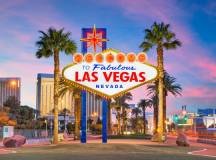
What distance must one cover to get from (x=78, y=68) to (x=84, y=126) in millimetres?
6429

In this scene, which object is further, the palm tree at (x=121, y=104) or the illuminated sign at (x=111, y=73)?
the palm tree at (x=121, y=104)

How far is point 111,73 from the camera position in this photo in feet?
159

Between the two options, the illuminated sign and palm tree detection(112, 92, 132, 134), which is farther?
palm tree detection(112, 92, 132, 134)

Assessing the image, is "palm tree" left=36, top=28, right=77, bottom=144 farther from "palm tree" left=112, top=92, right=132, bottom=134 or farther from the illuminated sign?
"palm tree" left=112, top=92, right=132, bottom=134

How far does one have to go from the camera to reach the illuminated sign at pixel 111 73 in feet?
158

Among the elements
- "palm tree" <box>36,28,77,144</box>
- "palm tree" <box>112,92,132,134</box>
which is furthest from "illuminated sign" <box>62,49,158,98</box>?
"palm tree" <box>112,92,132,134</box>

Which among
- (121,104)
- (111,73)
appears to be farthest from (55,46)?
(121,104)

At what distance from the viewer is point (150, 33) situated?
208 ft

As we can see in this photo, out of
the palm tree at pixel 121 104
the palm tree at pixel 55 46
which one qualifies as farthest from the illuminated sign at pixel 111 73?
the palm tree at pixel 121 104

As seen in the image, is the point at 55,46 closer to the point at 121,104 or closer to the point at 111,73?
the point at 111,73

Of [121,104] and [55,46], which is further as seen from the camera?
[121,104]

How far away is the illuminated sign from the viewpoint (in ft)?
158

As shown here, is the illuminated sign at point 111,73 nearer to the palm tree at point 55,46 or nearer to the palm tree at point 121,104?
the palm tree at point 55,46

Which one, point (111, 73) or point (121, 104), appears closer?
point (111, 73)
